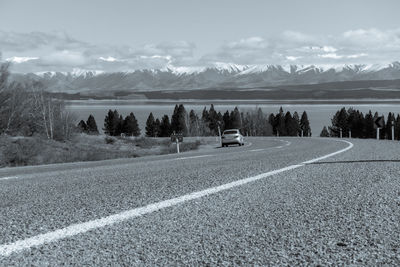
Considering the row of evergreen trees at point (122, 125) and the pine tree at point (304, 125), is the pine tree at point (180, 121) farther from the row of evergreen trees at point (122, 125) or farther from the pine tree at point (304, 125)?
the pine tree at point (304, 125)

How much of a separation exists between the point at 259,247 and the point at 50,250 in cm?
143

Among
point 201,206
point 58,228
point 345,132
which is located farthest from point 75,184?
point 345,132

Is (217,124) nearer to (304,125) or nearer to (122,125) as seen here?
(122,125)

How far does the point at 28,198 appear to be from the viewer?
5879mm

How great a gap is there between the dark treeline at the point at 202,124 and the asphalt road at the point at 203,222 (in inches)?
5861

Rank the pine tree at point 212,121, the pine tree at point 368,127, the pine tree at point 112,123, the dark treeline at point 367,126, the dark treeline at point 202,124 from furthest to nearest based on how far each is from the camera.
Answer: the pine tree at point 212,121, the pine tree at point 112,123, the dark treeline at point 202,124, the pine tree at point 368,127, the dark treeline at point 367,126

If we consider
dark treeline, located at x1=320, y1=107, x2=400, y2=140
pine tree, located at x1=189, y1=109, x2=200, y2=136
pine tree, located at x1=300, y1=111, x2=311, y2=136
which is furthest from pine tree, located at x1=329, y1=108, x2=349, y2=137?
pine tree, located at x1=189, y1=109, x2=200, y2=136

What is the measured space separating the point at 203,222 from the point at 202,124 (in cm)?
16296

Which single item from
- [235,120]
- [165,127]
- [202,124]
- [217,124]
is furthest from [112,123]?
[235,120]

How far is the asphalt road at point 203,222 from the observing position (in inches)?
130

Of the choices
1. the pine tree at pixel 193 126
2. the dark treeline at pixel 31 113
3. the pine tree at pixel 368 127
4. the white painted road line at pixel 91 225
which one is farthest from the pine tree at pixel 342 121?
the white painted road line at pixel 91 225

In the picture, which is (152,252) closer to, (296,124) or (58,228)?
(58,228)

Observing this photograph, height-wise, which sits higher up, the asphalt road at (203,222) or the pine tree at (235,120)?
the asphalt road at (203,222)

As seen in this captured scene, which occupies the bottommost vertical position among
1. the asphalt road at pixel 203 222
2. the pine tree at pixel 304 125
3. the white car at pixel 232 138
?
the pine tree at pixel 304 125
